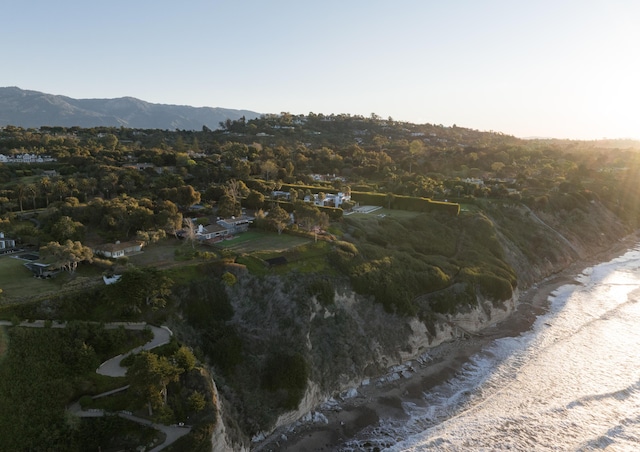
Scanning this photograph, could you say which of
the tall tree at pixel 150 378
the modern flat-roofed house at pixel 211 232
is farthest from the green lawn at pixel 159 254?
the tall tree at pixel 150 378

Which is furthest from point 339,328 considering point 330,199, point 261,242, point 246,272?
point 330,199

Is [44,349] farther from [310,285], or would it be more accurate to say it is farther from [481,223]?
[481,223]

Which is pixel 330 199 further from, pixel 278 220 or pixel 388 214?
pixel 278 220

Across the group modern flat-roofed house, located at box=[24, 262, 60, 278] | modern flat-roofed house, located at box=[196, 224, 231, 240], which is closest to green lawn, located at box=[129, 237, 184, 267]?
modern flat-roofed house, located at box=[196, 224, 231, 240]

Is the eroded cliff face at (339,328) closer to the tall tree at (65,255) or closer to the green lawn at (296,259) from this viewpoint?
the green lawn at (296,259)

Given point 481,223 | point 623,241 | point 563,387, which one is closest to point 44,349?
point 563,387

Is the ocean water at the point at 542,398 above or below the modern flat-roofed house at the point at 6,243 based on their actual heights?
below
